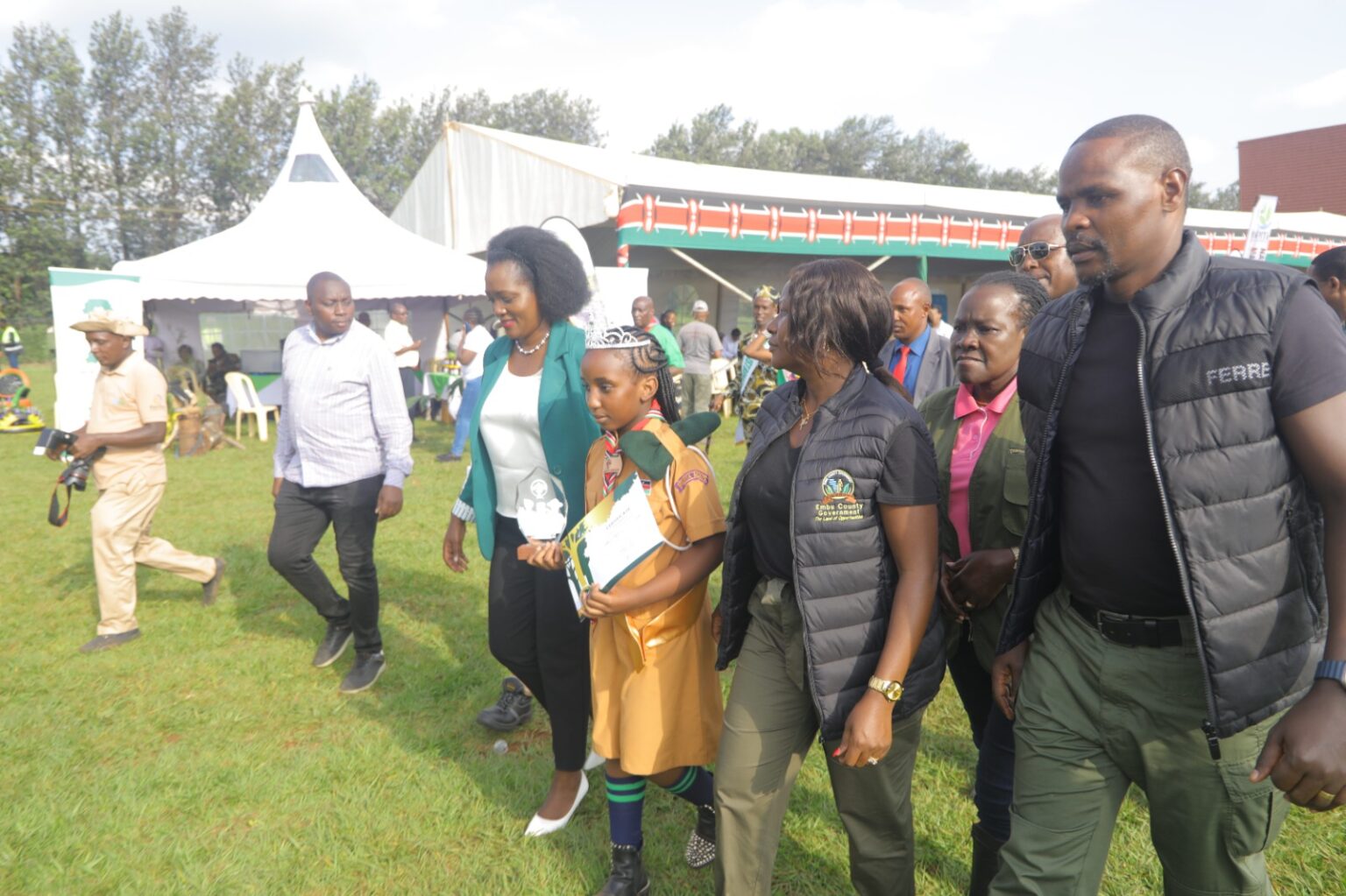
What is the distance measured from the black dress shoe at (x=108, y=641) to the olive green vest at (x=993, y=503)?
517cm

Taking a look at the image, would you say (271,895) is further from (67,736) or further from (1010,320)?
(1010,320)

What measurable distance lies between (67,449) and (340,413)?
6.63 feet

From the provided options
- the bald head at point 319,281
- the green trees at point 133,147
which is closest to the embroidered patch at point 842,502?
the bald head at point 319,281

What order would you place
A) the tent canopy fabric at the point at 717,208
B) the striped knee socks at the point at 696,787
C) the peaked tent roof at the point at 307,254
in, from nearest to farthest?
the striped knee socks at the point at 696,787
the peaked tent roof at the point at 307,254
the tent canopy fabric at the point at 717,208

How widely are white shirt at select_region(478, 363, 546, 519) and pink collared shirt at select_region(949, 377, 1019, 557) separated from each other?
4.67 feet

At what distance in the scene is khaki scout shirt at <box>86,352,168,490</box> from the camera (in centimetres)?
501

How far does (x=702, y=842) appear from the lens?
3.07 meters

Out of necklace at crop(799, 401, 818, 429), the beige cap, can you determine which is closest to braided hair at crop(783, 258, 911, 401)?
necklace at crop(799, 401, 818, 429)

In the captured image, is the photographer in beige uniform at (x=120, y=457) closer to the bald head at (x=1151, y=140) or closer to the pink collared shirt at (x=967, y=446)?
the pink collared shirt at (x=967, y=446)

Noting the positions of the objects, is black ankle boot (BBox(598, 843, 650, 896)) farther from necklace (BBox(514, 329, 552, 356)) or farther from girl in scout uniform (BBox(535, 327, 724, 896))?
necklace (BBox(514, 329, 552, 356))

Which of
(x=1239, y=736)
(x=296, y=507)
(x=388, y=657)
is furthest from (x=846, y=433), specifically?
(x=388, y=657)

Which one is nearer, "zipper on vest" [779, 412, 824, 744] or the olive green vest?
"zipper on vest" [779, 412, 824, 744]

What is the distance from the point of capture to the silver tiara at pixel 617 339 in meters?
2.62

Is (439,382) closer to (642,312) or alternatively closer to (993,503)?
(642,312)
